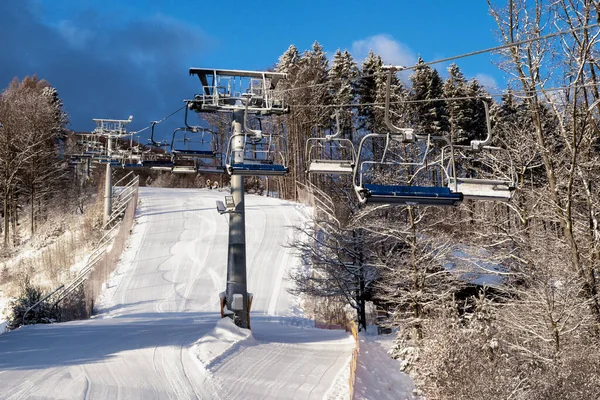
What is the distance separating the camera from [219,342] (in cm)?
1219

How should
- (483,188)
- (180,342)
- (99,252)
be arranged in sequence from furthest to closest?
(99,252) < (180,342) < (483,188)

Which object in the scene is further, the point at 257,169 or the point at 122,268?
the point at 122,268

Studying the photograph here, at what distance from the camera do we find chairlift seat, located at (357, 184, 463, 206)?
6.93 metres

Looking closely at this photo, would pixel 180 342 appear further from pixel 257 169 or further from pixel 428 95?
pixel 428 95

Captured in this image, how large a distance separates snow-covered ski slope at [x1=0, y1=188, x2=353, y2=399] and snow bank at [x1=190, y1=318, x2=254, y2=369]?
0.03 meters

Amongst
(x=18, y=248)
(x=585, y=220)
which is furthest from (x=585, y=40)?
(x=18, y=248)

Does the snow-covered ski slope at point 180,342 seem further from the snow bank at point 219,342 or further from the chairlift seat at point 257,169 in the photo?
the chairlift seat at point 257,169

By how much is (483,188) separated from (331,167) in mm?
2791

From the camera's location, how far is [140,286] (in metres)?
22.9

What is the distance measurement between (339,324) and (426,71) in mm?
25694

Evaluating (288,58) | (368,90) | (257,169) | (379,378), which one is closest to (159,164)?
(257,169)

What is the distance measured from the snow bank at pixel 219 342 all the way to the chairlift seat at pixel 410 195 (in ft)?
18.4

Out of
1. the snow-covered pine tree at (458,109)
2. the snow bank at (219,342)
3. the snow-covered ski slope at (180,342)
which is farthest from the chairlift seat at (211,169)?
the snow-covered pine tree at (458,109)

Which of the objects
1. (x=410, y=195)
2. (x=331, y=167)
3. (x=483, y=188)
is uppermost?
(x=331, y=167)
